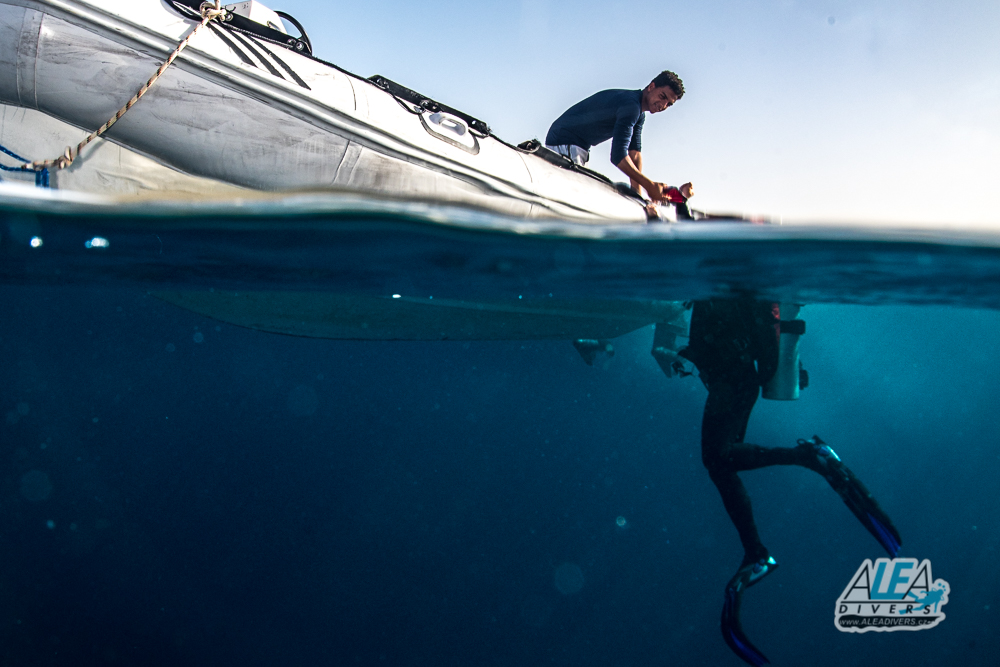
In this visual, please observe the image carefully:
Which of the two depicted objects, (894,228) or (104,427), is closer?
(894,228)

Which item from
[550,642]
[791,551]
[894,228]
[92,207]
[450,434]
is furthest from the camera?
[791,551]

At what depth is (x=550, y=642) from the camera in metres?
12.8

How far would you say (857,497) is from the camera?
6.93 meters

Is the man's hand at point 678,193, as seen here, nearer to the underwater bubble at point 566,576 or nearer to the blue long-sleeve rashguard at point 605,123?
the blue long-sleeve rashguard at point 605,123

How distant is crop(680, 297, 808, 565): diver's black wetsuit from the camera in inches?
263

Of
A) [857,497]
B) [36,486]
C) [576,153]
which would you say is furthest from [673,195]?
[36,486]

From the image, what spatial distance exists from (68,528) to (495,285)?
1183 cm

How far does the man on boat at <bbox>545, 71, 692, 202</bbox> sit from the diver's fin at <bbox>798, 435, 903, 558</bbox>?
13.8 feet

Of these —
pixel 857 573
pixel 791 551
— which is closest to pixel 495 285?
pixel 857 573

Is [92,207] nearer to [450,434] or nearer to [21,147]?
[21,147]

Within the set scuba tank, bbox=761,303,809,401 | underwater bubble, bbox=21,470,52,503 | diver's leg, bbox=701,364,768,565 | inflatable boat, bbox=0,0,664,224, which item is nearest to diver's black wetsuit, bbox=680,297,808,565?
diver's leg, bbox=701,364,768,565

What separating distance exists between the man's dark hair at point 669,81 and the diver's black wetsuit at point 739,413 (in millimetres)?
3235

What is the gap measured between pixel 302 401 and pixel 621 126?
43.1 ft

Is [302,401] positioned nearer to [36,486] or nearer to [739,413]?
[36,486]
